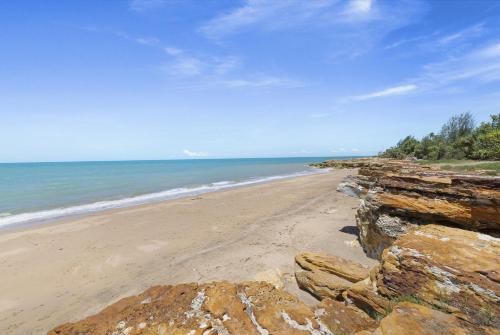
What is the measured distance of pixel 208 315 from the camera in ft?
14.1

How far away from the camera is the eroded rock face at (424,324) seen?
339 cm

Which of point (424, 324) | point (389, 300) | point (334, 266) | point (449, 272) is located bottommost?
point (334, 266)

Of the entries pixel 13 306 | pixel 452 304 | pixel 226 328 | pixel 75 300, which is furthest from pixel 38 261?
pixel 452 304

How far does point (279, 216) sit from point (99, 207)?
47.3ft

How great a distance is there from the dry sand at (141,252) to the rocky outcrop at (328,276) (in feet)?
1.11

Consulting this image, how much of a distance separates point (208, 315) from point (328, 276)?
352cm

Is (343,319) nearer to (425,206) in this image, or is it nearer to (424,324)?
(424,324)

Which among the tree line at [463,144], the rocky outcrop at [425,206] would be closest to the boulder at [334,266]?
the rocky outcrop at [425,206]

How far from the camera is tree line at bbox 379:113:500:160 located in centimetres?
3150

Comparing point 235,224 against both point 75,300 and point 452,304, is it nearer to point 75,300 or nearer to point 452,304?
point 75,300

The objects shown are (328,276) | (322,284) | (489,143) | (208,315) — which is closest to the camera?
(208,315)

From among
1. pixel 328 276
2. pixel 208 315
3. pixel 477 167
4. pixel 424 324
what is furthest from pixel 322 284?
pixel 477 167

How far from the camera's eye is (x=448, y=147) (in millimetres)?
44375

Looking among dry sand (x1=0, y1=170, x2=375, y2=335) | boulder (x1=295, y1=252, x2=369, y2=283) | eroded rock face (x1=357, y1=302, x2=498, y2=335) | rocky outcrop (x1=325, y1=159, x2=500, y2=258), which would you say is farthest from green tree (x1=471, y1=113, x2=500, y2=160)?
eroded rock face (x1=357, y1=302, x2=498, y2=335)
